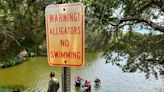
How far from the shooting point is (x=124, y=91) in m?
25.5

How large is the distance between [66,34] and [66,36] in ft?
0.03

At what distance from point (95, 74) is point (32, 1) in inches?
772

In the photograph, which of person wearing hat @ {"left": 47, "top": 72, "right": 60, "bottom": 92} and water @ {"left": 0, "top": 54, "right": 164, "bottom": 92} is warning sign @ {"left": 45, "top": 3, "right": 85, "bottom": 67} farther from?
water @ {"left": 0, "top": 54, "right": 164, "bottom": 92}

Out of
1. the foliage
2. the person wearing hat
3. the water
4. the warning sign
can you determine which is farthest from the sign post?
the water

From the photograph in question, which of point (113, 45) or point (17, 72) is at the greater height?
point (113, 45)

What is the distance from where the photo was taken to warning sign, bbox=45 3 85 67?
186 centimetres

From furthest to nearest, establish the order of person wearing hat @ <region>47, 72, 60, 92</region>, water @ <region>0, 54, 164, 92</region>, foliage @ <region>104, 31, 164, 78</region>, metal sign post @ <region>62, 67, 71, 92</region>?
water @ <region>0, 54, 164, 92</region> → foliage @ <region>104, 31, 164, 78</region> → person wearing hat @ <region>47, 72, 60, 92</region> → metal sign post @ <region>62, 67, 71, 92</region>

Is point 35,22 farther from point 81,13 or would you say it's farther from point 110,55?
point 81,13

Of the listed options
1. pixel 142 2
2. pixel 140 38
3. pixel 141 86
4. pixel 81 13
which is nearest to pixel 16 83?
pixel 141 86

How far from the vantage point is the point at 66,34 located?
1.90m

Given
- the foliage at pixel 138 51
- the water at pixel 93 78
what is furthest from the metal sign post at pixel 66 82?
the water at pixel 93 78

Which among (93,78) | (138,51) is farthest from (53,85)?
(93,78)

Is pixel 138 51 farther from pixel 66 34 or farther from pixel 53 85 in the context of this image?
pixel 66 34

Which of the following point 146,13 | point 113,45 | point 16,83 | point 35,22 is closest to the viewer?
point 146,13
